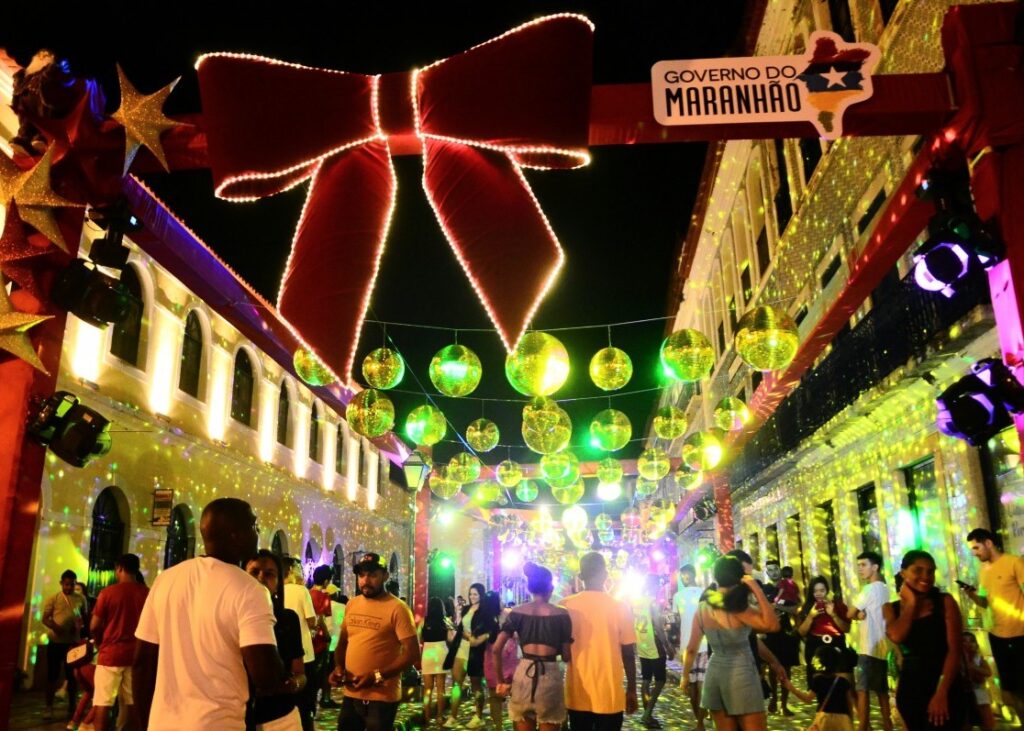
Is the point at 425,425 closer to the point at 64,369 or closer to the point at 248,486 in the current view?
the point at 64,369

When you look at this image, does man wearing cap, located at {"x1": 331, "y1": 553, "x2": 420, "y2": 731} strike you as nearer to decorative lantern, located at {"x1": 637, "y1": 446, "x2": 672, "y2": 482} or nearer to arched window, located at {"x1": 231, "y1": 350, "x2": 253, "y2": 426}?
decorative lantern, located at {"x1": 637, "y1": 446, "x2": 672, "y2": 482}

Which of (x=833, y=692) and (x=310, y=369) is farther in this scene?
(x=310, y=369)

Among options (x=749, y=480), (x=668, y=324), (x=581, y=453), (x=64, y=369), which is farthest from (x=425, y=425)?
(x=581, y=453)

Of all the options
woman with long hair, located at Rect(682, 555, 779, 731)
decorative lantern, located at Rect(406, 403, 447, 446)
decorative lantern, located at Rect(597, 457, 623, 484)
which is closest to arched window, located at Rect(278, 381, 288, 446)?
decorative lantern, located at Rect(597, 457, 623, 484)

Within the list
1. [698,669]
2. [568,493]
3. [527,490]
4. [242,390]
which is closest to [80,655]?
[698,669]

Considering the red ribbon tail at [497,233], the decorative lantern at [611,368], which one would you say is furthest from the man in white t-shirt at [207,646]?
the decorative lantern at [611,368]

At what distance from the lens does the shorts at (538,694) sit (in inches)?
247

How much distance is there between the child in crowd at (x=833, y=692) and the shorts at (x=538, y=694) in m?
2.74

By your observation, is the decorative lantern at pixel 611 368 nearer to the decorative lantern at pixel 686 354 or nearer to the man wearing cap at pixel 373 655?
the decorative lantern at pixel 686 354

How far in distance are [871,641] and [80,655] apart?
823 centimetres

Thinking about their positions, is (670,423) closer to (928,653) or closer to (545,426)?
(545,426)

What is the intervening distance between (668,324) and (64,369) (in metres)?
24.8

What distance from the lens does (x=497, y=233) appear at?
4293 millimetres

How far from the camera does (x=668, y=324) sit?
109 feet
